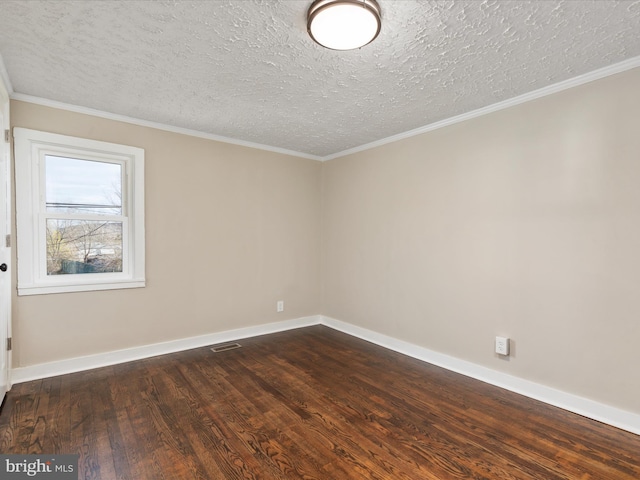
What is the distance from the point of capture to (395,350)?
→ 3568 mm

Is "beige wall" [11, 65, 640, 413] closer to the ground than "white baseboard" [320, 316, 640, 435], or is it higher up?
higher up

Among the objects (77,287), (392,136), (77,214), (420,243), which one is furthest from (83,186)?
(420,243)

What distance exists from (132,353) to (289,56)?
3.03 m

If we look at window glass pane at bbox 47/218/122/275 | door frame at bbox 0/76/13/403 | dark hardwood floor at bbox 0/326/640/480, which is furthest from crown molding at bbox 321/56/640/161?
door frame at bbox 0/76/13/403

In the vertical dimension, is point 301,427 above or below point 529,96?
below

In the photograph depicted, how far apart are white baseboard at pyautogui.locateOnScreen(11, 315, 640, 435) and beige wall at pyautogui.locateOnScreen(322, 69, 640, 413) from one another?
0.07 m

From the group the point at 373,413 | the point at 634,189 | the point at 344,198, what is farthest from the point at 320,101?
the point at 373,413

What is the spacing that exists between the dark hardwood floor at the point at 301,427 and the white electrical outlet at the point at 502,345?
12.1 inches

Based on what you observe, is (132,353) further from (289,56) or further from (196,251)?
(289,56)

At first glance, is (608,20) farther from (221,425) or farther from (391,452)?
(221,425)

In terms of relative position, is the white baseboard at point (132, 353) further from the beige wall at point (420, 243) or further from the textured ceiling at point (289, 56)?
the textured ceiling at point (289, 56)

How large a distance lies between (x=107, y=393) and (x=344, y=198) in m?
3.18

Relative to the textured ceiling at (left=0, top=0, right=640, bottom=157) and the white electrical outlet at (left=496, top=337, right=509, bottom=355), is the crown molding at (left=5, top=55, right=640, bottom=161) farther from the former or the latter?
the white electrical outlet at (left=496, top=337, right=509, bottom=355)

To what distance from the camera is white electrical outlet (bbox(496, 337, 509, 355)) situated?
8.77 ft
